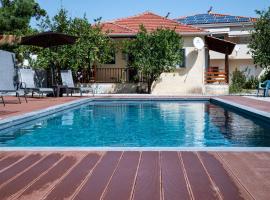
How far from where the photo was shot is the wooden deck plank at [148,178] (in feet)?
10.5

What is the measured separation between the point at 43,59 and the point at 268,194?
1874 cm

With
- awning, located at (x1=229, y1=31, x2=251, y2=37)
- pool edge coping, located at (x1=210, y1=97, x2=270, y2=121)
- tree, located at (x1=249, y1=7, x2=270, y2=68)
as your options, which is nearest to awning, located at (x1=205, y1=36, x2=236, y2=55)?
tree, located at (x1=249, y1=7, x2=270, y2=68)

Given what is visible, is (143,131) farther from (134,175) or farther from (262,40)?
(262,40)

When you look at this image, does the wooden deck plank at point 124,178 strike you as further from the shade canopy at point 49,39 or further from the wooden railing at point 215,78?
the wooden railing at point 215,78

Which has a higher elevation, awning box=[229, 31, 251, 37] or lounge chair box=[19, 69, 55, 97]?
awning box=[229, 31, 251, 37]

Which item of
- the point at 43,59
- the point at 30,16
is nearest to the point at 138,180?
the point at 43,59

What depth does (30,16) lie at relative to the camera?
32.8 metres

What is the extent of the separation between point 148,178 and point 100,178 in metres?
0.48

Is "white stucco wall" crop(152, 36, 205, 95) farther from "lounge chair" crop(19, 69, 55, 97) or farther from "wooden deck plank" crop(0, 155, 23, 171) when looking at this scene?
"wooden deck plank" crop(0, 155, 23, 171)

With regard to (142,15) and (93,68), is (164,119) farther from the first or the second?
(142,15)

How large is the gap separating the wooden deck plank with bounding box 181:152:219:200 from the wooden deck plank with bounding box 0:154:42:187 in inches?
70.7

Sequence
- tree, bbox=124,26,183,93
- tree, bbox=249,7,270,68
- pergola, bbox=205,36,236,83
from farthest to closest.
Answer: pergola, bbox=205,36,236,83 → tree, bbox=124,26,183,93 → tree, bbox=249,7,270,68

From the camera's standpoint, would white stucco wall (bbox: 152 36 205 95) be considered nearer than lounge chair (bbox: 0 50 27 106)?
No

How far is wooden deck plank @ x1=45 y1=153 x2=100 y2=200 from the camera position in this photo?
3.24 meters
